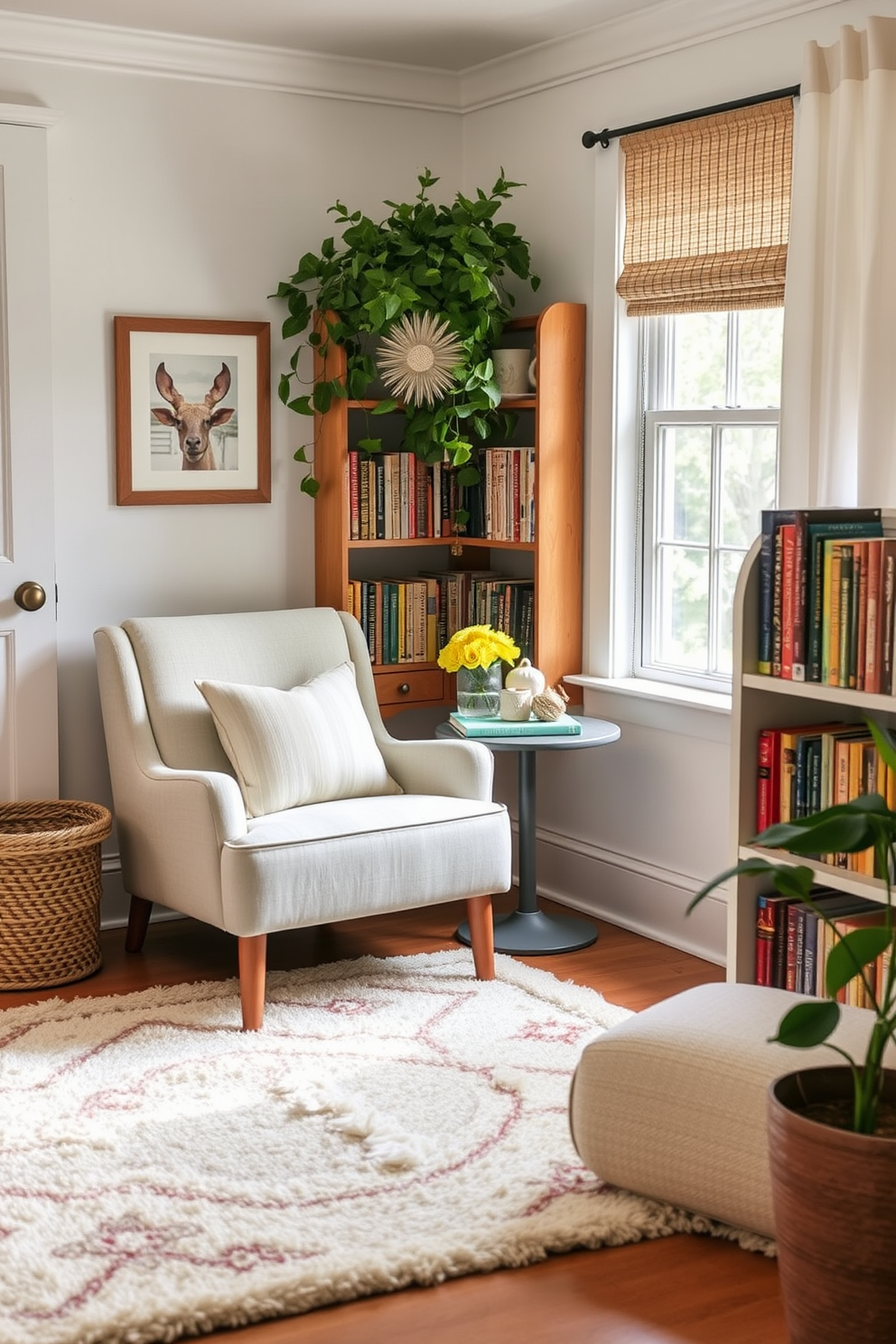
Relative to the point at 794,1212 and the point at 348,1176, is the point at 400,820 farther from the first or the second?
the point at 794,1212

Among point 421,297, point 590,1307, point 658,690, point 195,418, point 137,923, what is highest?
point 421,297

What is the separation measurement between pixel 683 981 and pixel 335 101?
2724 millimetres

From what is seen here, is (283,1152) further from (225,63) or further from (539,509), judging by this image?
(225,63)

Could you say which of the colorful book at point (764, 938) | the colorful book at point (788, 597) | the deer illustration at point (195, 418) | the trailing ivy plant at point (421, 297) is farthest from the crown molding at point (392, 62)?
the colorful book at point (764, 938)

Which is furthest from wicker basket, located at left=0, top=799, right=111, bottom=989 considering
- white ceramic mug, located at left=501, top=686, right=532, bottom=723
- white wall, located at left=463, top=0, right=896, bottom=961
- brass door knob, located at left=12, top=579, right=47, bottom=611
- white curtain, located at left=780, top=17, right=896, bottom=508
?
white curtain, located at left=780, top=17, right=896, bottom=508

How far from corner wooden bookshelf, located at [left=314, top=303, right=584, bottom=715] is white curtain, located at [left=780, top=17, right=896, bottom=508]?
3.19 feet

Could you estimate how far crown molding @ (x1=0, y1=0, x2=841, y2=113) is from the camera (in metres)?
3.77

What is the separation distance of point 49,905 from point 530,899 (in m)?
1.30

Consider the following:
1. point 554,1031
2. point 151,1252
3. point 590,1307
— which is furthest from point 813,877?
point 554,1031

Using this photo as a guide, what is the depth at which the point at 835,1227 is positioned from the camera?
1.94m

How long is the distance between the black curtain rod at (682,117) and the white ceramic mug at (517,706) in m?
1.51

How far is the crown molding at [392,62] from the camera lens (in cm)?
377

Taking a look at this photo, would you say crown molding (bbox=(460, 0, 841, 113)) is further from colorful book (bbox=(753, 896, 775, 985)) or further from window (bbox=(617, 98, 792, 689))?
colorful book (bbox=(753, 896, 775, 985))

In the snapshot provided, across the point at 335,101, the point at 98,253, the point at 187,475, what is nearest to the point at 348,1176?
the point at 187,475
